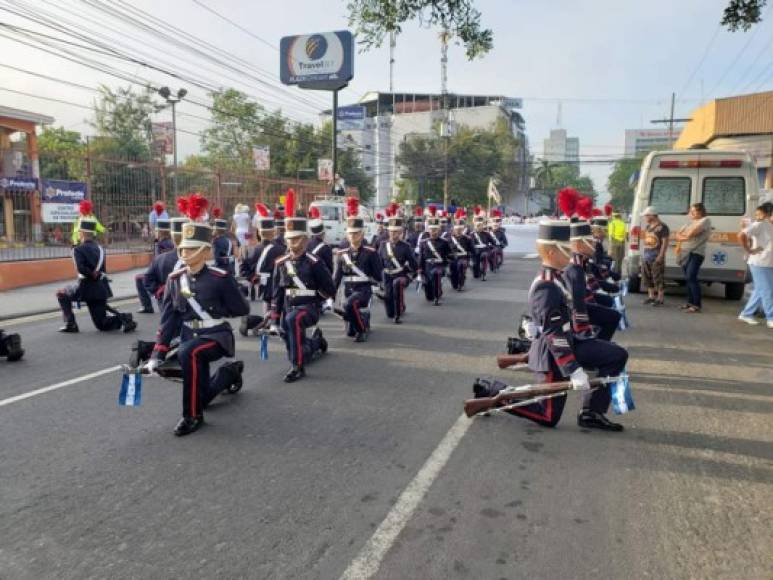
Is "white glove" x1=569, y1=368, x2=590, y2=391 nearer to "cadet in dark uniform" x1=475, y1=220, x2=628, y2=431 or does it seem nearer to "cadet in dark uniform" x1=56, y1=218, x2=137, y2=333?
"cadet in dark uniform" x1=475, y1=220, x2=628, y2=431

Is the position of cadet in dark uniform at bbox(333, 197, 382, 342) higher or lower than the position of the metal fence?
lower

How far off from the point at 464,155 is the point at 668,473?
58.7m

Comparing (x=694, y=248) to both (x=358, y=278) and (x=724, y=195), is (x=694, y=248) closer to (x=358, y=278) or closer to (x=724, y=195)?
(x=724, y=195)

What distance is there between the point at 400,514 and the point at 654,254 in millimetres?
9222

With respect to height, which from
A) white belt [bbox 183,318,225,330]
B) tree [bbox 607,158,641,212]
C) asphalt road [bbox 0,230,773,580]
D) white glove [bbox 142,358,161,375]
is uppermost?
tree [bbox 607,158,641,212]

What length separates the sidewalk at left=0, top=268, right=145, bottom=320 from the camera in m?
11.0

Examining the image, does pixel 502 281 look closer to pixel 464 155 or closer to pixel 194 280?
pixel 194 280

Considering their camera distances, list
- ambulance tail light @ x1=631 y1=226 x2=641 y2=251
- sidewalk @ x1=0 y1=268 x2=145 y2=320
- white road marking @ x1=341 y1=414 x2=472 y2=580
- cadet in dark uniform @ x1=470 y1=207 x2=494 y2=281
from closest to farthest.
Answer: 1. white road marking @ x1=341 y1=414 x2=472 y2=580
2. sidewalk @ x1=0 y1=268 x2=145 y2=320
3. ambulance tail light @ x1=631 y1=226 x2=641 y2=251
4. cadet in dark uniform @ x1=470 y1=207 x2=494 y2=281

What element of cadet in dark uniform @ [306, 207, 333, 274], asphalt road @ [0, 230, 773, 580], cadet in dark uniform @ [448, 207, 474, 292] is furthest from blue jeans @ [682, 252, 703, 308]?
cadet in dark uniform @ [306, 207, 333, 274]

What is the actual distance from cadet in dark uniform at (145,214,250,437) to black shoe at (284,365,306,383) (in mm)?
1102

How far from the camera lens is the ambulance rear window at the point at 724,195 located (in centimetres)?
1140

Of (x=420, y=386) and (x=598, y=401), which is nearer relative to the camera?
(x=598, y=401)

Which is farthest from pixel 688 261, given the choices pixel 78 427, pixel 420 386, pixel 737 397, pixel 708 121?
pixel 708 121

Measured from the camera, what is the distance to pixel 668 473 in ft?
13.6
